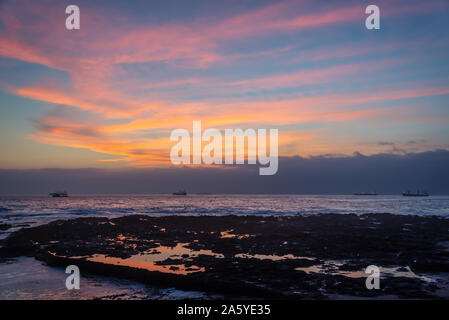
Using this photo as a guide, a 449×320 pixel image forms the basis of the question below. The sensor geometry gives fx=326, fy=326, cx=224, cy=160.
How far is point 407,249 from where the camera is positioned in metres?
19.7

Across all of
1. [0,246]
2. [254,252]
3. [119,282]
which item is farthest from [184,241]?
[0,246]

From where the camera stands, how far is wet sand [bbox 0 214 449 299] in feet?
39.2

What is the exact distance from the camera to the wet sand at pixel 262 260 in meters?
12.0

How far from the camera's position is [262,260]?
54.0ft
